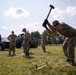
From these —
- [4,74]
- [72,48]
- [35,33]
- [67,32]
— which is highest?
[35,33]

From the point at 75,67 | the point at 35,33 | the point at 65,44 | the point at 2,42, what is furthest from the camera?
the point at 35,33

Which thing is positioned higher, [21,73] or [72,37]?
[72,37]

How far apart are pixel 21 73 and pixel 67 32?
2.48 meters

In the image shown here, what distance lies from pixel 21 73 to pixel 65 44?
98.7 inches

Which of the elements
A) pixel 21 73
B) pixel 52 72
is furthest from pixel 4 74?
pixel 52 72

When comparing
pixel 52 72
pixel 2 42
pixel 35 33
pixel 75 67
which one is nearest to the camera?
pixel 52 72

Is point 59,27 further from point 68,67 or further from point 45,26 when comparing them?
point 68,67

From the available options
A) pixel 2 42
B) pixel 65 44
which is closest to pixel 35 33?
pixel 2 42

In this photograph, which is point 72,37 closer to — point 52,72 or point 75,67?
point 75,67

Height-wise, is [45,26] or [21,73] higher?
[45,26]

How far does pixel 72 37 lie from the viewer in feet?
30.0

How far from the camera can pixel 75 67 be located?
8680 mm

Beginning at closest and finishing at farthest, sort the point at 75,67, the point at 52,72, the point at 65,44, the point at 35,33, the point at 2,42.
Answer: the point at 52,72
the point at 75,67
the point at 65,44
the point at 2,42
the point at 35,33

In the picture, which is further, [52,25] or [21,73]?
[52,25]
